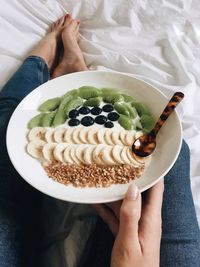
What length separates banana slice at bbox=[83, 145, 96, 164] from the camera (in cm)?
76

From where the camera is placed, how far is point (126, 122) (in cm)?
83

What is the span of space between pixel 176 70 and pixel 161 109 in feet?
0.98

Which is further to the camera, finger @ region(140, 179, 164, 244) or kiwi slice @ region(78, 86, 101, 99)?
kiwi slice @ region(78, 86, 101, 99)

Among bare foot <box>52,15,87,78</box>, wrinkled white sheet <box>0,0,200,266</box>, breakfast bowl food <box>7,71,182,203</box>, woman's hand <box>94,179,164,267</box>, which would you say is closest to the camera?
woman's hand <box>94,179,164,267</box>

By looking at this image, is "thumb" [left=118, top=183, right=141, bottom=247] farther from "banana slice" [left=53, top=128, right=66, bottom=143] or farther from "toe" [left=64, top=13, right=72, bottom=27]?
"toe" [left=64, top=13, right=72, bottom=27]

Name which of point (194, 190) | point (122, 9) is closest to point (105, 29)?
point (122, 9)

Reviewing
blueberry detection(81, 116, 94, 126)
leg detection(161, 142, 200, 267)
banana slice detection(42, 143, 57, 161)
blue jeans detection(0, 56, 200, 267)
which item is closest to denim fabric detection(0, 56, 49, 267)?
blue jeans detection(0, 56, 200, 267)

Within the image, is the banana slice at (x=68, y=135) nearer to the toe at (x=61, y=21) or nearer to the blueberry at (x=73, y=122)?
the blueberry at (x=73, y=122)

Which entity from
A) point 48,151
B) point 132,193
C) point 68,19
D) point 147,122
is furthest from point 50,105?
point 68,19

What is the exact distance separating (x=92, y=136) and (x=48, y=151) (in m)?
0.11

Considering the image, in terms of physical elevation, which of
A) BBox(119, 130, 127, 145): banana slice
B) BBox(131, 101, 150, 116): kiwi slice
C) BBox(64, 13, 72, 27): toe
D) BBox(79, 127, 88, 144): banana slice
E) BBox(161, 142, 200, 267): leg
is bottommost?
BBox(161, 142, 200, 267): leg

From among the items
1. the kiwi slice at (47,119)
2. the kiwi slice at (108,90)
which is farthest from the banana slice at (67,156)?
the kiwi slice at (108,90)

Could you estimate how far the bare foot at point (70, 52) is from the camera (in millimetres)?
1210

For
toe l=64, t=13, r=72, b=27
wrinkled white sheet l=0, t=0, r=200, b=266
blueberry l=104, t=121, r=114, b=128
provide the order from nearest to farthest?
blueberry l=104, t=121, r=114, b=128 < wrinkled white sheet l=0, t=0, r=200, b=266 < toe l=64, t=13, r=72, b=27
